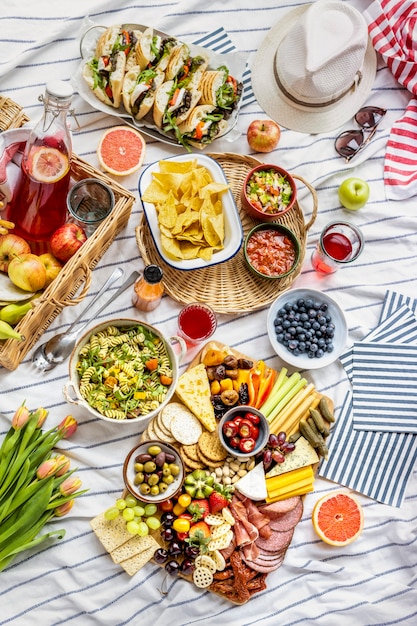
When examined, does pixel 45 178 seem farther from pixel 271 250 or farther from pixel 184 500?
pixel 184 500

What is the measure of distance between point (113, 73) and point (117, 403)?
137 centimetres

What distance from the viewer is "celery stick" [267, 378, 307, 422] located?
2.90 meters

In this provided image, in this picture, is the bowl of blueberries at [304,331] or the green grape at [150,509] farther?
the bowl of blueberries at [304,331]

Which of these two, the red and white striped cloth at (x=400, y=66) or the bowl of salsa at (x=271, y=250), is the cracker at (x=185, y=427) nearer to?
the bowl of salsa at (x=271, y=250)

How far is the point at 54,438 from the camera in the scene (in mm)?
2719

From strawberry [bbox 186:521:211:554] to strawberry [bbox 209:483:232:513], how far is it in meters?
0.08

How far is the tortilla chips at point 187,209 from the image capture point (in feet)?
9.17

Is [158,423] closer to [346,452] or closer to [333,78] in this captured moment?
[346,452]

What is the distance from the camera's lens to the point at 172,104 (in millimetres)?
2914

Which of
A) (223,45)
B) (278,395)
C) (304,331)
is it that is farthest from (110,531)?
(223,45)

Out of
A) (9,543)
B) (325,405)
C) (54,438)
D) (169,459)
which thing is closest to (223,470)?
(169,459)

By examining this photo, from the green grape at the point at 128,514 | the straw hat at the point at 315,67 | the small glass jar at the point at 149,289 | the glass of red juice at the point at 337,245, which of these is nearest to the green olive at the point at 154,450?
the green grape at the point at 128,514

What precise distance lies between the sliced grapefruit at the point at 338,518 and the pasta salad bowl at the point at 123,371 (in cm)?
80

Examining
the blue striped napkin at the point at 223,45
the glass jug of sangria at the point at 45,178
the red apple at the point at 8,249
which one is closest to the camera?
the glass jug of sangria at the point at 45,178
